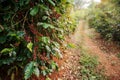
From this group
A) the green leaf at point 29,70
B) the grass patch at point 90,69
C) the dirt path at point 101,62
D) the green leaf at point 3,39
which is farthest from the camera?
the grass patch at point 90,69

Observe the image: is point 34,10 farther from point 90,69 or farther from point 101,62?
point 101,62

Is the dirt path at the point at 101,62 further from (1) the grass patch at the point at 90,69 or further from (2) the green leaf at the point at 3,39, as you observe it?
(2) the green leaf at the point at 3,39

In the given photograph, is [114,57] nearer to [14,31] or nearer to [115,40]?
[115,40]

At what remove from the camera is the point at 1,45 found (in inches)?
124

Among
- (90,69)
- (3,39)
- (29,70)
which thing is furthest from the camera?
(90,69)

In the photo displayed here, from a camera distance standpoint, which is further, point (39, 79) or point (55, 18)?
point (55, 18)

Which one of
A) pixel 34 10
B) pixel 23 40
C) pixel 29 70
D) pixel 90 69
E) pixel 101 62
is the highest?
pixel 34 10

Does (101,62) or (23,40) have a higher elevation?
(23,40)

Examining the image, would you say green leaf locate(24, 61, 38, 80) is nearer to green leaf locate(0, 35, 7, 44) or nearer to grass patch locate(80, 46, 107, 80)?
green leaf locate(0, 35, 7, 44)

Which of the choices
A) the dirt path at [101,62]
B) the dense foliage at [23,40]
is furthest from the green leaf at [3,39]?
the dirt path at [101,62]

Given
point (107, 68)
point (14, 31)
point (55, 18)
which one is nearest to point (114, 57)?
point (107, 68)

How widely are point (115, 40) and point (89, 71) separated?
4.34 meters

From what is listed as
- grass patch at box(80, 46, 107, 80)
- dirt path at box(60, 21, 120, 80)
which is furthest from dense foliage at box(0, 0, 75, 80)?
grass patch at box(80, 46, 107, 80)

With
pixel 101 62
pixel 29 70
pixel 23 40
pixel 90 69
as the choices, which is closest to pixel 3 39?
pixel 23 40
